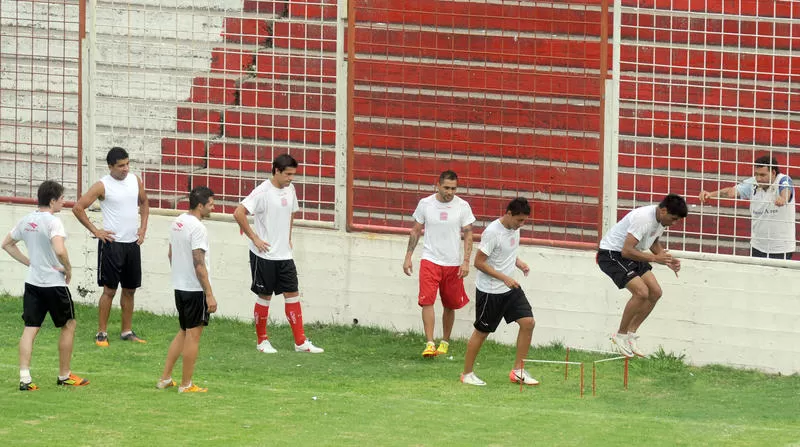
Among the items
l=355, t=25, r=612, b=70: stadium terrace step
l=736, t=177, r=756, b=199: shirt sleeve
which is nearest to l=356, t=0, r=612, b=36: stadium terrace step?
l=355, t=25, r=612, b=70: stadium terrace step

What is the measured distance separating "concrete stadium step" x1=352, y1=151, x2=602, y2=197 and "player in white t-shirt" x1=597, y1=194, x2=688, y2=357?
0.91 m

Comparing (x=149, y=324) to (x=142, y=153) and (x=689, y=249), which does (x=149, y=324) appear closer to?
(x=142, y=153)

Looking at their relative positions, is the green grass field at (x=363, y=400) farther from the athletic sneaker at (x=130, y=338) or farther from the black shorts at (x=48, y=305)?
the black shorts at (x=48, y=305)

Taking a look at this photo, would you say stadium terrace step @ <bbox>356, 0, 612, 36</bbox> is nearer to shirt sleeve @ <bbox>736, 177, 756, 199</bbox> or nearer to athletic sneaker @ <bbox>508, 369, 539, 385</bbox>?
shirt sleeve @ <bbox>736, 177, 756, 199</bbox>

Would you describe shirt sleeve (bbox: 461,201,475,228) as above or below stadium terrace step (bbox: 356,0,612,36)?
below

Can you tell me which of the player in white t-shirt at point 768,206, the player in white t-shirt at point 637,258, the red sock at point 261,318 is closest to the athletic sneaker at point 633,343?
the player in white t-shirt at point 637,258

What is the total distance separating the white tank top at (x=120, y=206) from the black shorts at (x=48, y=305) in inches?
90.8

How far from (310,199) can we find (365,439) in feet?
17.3

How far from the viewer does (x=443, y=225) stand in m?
15.0

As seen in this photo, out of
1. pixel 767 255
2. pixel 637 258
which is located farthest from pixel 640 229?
pixel 767 255

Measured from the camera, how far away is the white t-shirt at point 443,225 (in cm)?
1498

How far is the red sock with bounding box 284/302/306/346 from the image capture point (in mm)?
15016

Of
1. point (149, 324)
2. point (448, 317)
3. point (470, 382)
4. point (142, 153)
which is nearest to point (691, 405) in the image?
point (470, 382)

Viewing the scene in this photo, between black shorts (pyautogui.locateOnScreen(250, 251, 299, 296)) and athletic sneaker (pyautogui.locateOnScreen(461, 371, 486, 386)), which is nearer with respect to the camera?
athletic sneaker (pyautogui.locateOnScreen(461, 371, 486, 386))
